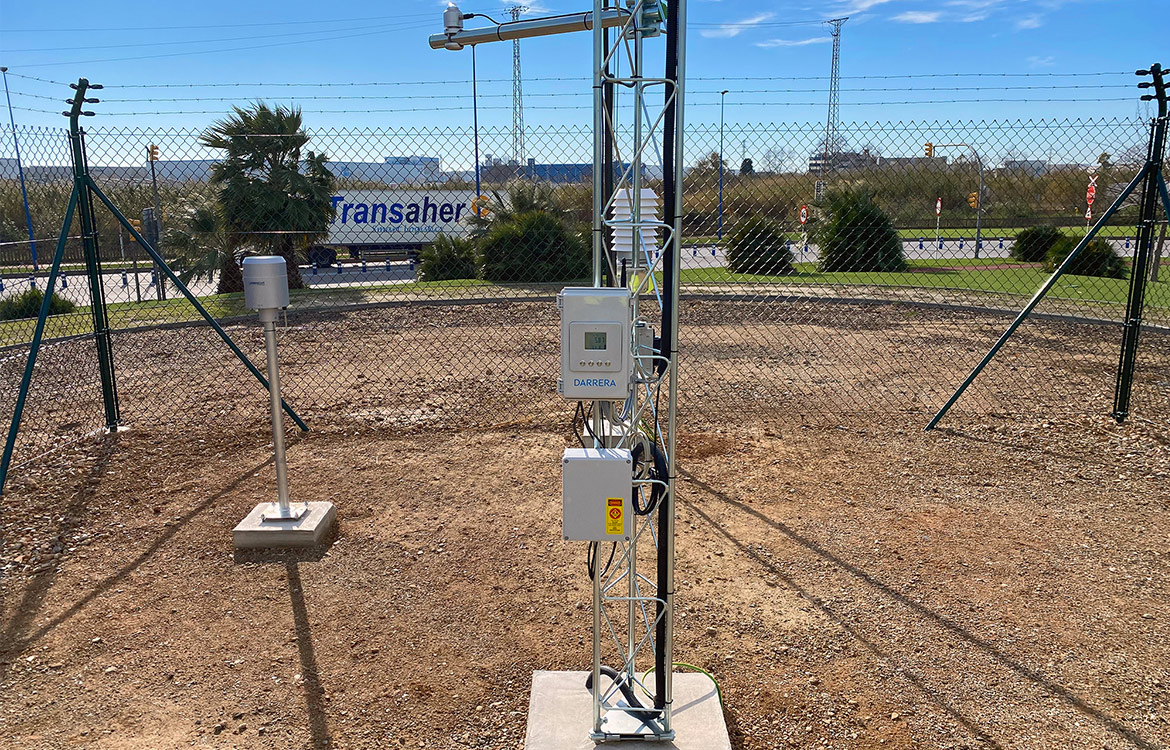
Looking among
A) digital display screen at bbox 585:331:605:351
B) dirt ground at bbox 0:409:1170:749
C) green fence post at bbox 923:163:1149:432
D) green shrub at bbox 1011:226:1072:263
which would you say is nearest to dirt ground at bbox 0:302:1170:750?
dirt ground at bbox 0:409:1170:749

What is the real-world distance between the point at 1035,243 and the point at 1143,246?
13439 millimetres

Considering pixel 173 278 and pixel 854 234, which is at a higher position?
pixel 854 234

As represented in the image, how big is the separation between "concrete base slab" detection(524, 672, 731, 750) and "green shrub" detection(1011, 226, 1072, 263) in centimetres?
1733

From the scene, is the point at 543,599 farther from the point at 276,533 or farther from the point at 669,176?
the point at 669,176

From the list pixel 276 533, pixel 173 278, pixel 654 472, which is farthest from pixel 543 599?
pixel 173 278

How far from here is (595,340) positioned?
7.99ft

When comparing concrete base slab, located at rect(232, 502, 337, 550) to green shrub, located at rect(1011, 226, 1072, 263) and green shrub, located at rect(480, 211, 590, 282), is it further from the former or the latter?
green shrub, located at rect(1011, 226, 1072, 263)

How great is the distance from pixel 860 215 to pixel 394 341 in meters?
10.0

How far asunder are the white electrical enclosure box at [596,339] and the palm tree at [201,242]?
1329 centimetres

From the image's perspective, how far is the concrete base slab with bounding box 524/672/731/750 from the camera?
2.71 meters

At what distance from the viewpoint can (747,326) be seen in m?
10.9

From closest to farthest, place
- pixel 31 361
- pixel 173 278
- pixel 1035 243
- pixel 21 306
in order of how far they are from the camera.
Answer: pixel 31 361
pixel 173 278
pixel 21 306
pixel 1035 243

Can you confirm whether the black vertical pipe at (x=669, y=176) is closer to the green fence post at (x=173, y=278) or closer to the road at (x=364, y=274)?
the green fence post at (x=173, y=278)

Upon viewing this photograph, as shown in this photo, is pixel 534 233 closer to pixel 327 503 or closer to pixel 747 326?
pixel 747 326
